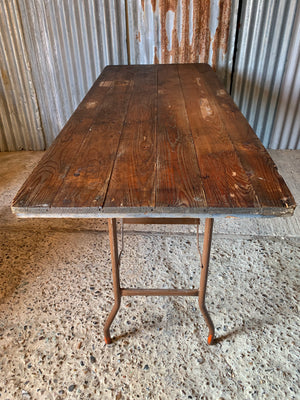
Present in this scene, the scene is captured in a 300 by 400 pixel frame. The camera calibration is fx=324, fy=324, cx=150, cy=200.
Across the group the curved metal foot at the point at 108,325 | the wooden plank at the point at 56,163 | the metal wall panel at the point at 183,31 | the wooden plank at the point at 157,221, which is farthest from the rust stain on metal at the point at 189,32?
the curved metal foot at the point at 108,325

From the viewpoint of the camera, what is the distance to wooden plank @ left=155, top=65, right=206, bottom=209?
1.02 meters

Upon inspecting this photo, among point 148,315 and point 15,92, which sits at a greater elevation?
point 15,92

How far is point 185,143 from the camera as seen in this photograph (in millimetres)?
1363

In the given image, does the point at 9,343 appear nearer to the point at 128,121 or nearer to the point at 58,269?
the point at 58,269

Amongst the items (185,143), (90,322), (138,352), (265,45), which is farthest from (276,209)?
(265,45)

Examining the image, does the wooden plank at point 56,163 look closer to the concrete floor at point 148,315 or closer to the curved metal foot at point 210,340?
the concrete floor at point 148,315

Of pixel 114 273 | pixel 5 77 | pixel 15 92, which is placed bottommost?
pixel 114 273

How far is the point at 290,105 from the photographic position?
3033 mm

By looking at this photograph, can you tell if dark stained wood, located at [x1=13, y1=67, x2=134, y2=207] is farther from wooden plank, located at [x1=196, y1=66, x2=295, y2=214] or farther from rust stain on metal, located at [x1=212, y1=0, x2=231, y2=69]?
rust stain on metal, located at [x1=212, y1=0, x2=231, y2=69]

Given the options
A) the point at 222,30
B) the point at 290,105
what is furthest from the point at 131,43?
the point at 290,105

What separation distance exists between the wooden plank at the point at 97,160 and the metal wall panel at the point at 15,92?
1.51m

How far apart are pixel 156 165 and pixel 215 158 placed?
233mm

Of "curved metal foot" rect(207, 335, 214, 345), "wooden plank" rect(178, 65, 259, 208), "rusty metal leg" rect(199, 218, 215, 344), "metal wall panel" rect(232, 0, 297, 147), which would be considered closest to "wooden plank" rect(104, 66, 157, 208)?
"wooden plank" rect(178, 65, 259, 208)

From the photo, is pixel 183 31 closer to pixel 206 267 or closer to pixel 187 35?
pixel 187 35
